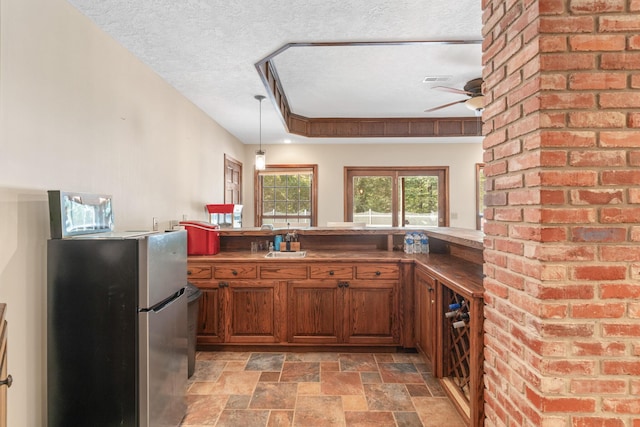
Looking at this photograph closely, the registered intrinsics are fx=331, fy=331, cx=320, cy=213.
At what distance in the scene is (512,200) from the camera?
1.40 metres

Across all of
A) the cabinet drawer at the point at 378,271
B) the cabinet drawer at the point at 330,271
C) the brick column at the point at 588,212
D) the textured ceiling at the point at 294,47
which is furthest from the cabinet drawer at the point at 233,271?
the brick column at the point at 588,212

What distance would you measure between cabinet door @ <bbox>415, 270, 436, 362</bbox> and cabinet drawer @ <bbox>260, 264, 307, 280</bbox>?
0.99m

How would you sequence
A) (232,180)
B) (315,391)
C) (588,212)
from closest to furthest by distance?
(588,212) < (315,391) < (232,180)

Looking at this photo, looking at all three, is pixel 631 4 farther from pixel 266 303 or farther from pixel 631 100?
pixel 266 303

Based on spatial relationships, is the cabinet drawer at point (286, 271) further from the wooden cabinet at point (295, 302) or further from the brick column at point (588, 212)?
the brick column at point (588, 212)

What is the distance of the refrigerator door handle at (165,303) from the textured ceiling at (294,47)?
1.75 metres

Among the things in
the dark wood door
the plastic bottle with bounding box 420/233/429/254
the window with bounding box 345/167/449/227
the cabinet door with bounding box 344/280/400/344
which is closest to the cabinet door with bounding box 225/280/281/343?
the cabinet door with bounding box 344/280/400/344

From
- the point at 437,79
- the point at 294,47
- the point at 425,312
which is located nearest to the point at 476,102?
the point at 437,79

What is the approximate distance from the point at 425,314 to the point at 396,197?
403 centimetres

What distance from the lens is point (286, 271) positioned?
2953mm

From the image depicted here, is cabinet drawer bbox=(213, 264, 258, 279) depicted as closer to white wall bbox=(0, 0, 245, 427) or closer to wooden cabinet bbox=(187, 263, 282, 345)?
wooden cabinet bbox=(187, 263, 282, 345)

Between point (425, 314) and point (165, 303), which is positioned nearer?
point (165, 303)

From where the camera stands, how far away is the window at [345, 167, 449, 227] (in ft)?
21.0

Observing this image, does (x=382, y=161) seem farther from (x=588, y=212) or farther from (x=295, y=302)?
(x=588, y=212)
